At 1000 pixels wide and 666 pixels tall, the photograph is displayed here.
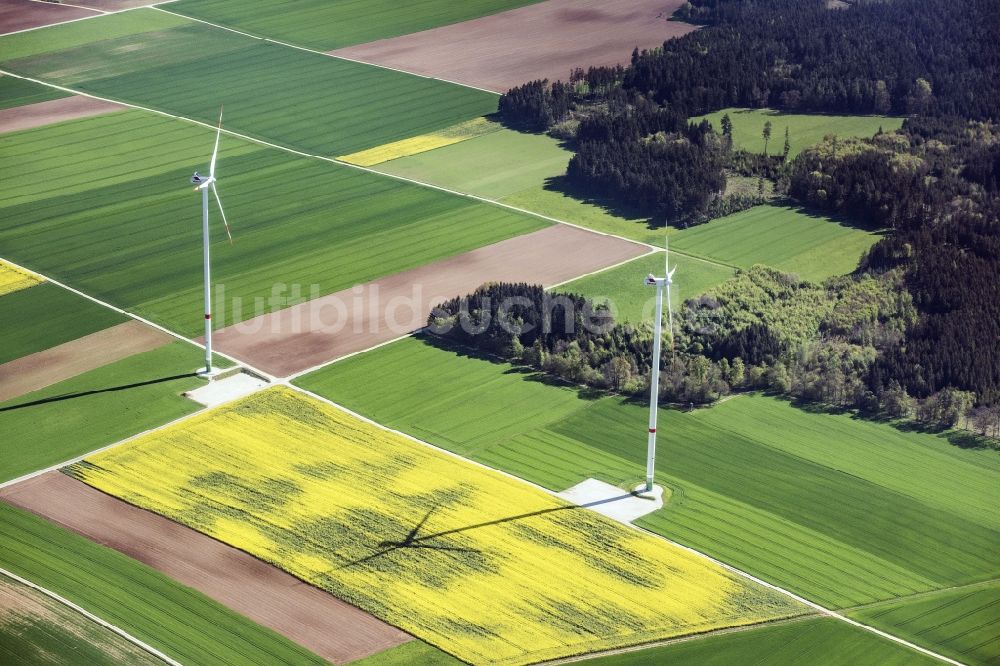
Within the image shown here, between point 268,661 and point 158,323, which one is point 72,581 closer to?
point 268,661

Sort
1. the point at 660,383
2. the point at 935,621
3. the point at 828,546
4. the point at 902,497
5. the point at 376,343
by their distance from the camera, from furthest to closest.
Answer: the point at 376,343, the point at 660,383, the point at 902,497, the point at 828,546, the point at 935,621

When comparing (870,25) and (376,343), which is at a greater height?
(870,25)

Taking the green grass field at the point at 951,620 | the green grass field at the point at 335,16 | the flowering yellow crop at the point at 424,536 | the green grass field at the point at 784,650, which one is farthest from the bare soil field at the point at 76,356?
the green grass field at the point at 335,16

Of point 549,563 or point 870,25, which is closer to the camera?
point 549,563

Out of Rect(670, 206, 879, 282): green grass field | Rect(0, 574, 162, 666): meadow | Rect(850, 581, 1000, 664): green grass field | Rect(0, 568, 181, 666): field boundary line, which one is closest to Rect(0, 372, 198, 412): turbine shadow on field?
Rect(0, 568, 181, 666): field boundary line

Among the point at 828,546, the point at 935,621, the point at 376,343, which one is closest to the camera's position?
the point at 935,621

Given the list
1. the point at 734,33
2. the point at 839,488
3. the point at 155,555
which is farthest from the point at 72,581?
the point at 734,33

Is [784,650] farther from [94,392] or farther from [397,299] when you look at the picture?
[397,299]
